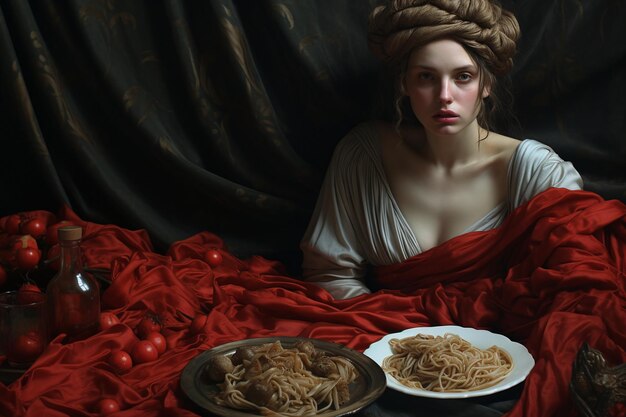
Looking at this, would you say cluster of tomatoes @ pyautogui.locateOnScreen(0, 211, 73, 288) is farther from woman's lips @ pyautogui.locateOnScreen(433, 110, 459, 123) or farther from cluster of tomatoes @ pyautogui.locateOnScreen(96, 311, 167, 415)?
woman's lips @ pyautogui.locateOnScreen(433, 110, 459, 123)

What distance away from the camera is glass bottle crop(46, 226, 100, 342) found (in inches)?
68.3

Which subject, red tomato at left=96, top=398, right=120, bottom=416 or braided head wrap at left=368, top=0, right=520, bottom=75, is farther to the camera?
braided head wrap at left=368, top=0, right=520, bottom=75

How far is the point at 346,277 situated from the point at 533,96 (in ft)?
2.11

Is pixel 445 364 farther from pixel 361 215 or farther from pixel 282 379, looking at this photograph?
pixel 361 215

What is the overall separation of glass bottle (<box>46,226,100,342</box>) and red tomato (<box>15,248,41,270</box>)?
27cm

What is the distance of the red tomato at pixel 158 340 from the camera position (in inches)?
68.3

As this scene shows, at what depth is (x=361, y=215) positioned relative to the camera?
2059 millimetres

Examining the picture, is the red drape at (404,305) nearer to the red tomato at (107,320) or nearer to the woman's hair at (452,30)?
the red tomato at (107,320)

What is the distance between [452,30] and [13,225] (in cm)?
116

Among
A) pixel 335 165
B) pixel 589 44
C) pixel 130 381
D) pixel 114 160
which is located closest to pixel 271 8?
pixel 335 165

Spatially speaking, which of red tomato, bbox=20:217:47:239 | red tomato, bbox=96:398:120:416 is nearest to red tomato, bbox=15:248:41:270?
red tomato, bbox=20:217:47:239

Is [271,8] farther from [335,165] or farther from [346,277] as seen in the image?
[346,277]

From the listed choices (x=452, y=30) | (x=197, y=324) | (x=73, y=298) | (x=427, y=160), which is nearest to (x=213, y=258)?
(x=197, y=324)

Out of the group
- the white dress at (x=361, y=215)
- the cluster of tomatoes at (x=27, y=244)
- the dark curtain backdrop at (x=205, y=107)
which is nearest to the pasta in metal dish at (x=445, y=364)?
the white dress at (x=361, y=215)
